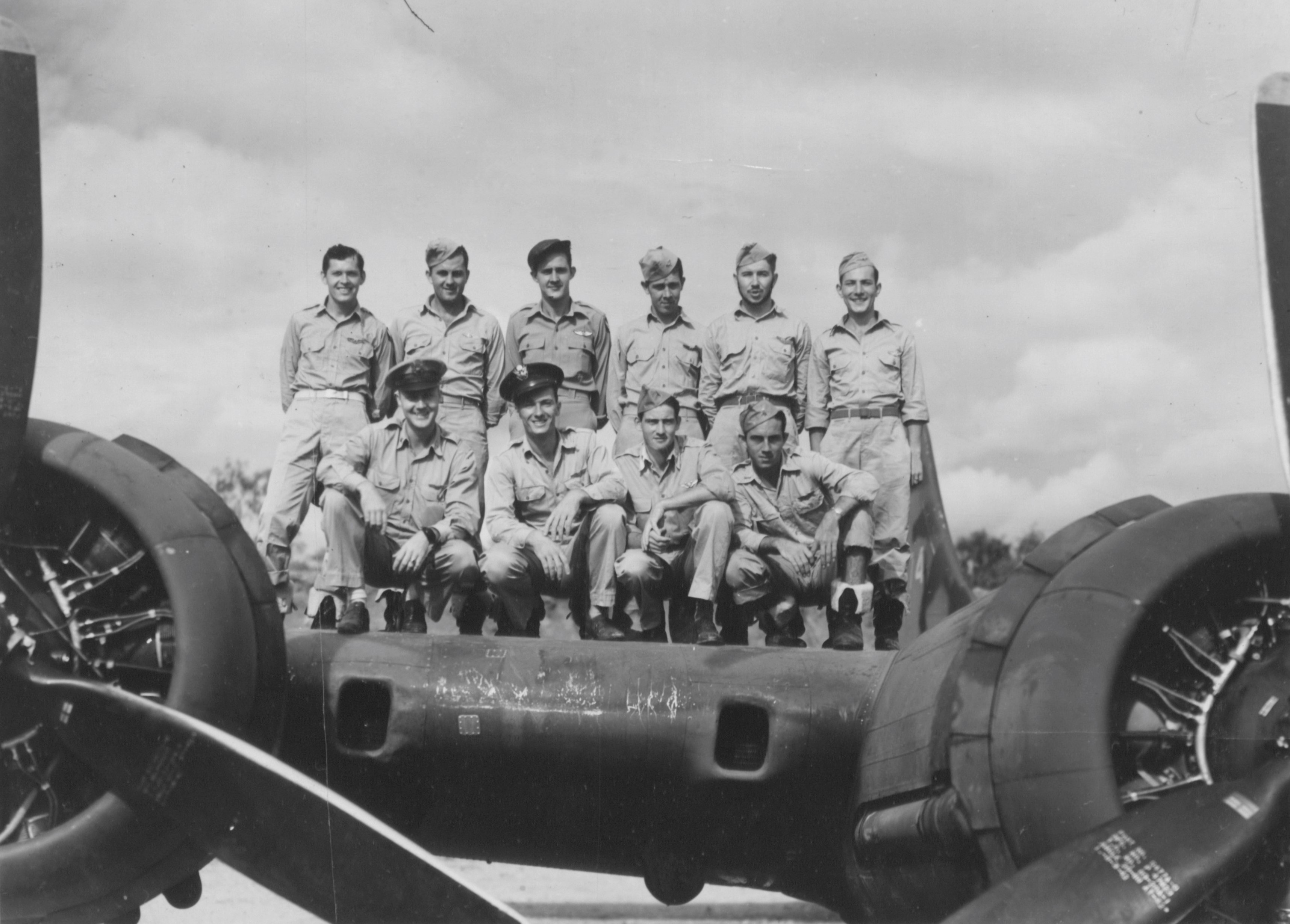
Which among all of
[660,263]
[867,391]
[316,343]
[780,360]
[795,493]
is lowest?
[795,493]

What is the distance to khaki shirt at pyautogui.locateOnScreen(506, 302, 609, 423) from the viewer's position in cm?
973

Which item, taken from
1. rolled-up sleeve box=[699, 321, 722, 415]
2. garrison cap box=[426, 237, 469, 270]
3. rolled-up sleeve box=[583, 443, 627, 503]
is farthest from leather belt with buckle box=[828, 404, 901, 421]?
garrison cap box=[426, 237, 469, 270]

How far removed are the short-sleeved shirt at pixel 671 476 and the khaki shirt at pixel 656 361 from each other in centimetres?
91

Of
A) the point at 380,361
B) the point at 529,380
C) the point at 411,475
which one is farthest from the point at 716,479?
the point at 380,361

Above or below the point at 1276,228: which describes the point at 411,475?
below

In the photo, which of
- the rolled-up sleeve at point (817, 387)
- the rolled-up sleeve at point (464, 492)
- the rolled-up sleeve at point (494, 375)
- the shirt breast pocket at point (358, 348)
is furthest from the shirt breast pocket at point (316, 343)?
the rolled-up sleeve at point (817, 387)

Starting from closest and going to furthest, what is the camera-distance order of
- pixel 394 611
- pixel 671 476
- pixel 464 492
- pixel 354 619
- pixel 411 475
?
pixel 354 619 < pixel 394 611 < pixel 411 475 < pixel 464 492 < pixel 671 476

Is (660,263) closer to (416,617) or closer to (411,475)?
(411,475)

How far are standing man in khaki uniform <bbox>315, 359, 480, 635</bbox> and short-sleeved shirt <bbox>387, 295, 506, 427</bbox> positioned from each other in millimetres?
698

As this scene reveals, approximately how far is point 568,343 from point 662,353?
65 cm

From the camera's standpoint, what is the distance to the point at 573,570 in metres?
7.54

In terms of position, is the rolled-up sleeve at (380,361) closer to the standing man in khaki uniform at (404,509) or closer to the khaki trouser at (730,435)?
the standing man in khaki uniform at (404,509)

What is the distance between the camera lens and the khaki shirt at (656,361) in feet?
31.8

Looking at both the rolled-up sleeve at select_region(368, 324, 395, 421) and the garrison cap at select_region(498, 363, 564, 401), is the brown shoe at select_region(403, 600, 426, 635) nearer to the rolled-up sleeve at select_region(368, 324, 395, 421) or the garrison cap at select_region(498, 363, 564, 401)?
the garrison cap at select_region(498, 363, 564, 401)
